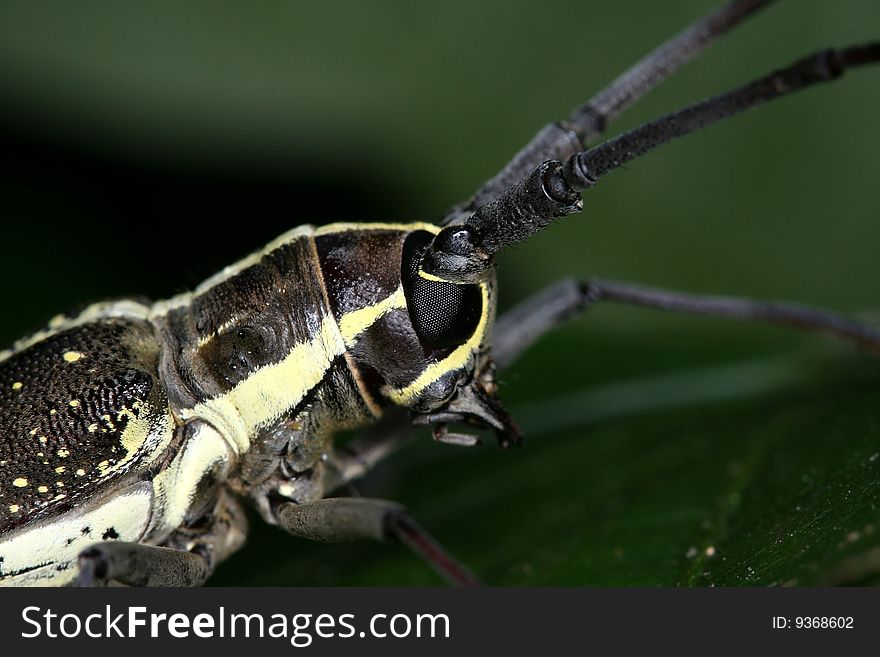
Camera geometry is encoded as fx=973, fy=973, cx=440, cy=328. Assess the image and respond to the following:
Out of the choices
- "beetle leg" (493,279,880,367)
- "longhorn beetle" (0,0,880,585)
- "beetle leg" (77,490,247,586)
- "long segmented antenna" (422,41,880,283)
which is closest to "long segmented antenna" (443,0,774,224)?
"longhorn beetle" (0,0,880,585)

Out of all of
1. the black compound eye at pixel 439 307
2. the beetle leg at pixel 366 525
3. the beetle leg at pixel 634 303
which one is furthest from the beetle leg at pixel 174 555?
the beetle leg at pixel 634 303

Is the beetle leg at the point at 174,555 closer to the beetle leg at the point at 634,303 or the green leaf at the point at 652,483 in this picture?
the green leaf at the point at 652,483

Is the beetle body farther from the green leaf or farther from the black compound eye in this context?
the green leaf

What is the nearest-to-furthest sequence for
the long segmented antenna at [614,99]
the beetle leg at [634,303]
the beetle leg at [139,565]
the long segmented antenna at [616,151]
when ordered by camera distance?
the long segmented antenna at [616,151]
the beetle leg at [139,565]
the long segmented antenna at [614,99]
the beetle leg at [634,303]

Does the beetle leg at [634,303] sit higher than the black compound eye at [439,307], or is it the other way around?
the beetle leg at [634,303]

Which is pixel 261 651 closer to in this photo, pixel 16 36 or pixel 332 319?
pixel 332 319

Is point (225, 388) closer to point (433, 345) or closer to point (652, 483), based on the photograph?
point (433, 345)
